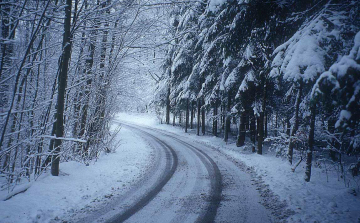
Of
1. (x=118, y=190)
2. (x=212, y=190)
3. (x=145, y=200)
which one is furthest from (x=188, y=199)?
(x=118, y=190)

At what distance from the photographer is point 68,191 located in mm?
5242

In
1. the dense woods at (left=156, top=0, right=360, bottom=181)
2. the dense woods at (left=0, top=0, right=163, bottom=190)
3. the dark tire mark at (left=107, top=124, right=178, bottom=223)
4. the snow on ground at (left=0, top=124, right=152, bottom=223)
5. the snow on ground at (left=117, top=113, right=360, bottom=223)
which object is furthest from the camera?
the snow on ground at (left=117, top=113, right=360, bottom=223)

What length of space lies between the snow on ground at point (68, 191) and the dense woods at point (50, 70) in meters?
0.47

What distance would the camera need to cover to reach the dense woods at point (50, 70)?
152 inches

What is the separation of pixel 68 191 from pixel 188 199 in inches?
144

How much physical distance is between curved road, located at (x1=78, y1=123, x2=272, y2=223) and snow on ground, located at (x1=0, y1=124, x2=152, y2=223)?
0.62m

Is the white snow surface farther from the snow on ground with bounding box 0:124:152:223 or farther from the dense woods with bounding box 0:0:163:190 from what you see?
the dense woods with bounding box 0:0:163:190

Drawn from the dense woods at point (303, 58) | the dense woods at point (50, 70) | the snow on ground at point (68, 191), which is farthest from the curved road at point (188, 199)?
the dense woods at point (303, 58)

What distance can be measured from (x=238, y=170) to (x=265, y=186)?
2.03 m

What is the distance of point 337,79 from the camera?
362 centimetres

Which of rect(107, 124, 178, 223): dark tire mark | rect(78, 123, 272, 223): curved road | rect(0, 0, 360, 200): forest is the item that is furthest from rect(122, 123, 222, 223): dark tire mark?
rect(0, 0, 360, 200): forest

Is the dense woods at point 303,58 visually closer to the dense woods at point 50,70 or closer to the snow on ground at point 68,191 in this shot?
the dense woods at point 50,70

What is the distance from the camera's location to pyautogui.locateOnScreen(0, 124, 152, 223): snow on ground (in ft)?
13.3

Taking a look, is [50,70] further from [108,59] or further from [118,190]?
[118,190]
